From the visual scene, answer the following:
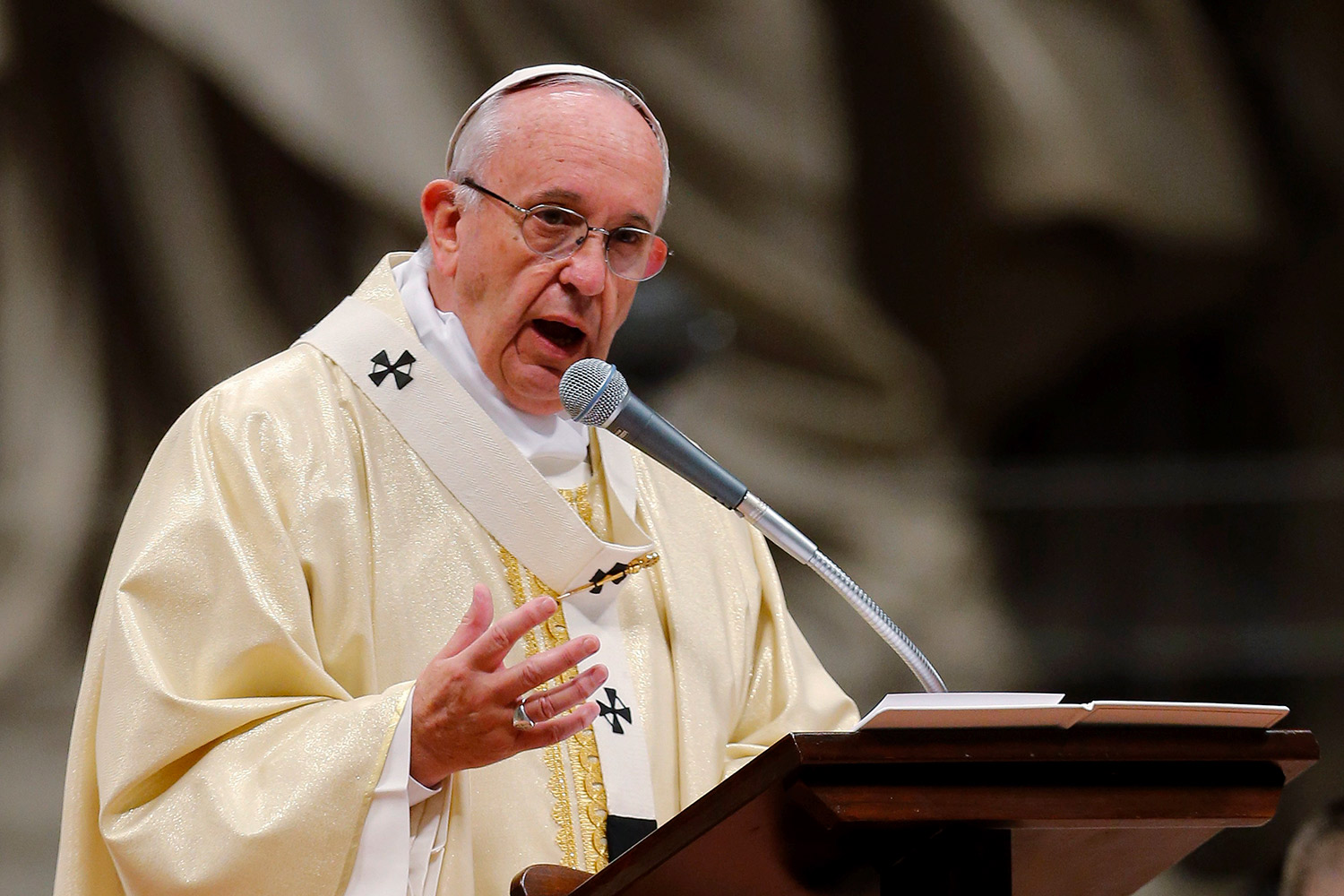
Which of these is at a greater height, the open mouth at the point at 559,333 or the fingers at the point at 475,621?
the open mouth at the point at 559,333

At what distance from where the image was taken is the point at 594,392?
6.70 ft

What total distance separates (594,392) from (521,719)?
1.62 feet

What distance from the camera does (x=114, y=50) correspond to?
165 inches

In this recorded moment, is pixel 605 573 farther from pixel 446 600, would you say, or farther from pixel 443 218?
pixel 443 218

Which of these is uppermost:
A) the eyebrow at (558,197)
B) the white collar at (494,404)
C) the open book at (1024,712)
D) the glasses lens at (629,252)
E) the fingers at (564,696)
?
the eyebrow at (558,197)

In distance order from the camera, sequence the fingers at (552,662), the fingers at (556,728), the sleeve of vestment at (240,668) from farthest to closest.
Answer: the sleeve of vestment at (240,668) → the fingers at (556,728) → the fingers at (552,662)

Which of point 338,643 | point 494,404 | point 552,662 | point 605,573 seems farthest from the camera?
point 494,404

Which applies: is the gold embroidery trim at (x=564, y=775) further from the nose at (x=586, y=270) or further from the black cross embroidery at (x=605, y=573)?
the nose at (x=586, y=270)

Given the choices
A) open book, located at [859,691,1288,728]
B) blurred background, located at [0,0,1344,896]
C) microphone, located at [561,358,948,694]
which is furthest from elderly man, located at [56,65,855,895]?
blurred background, located at [0,0,1344,896]

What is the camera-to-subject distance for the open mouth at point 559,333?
259cm

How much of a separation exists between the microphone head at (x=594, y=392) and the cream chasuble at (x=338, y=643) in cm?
42

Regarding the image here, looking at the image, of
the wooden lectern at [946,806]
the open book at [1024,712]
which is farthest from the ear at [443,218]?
the open book at [1024,712]

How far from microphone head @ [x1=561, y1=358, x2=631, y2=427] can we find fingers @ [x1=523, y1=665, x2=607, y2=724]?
41 centimetres

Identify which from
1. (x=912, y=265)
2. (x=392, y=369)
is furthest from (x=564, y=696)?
(x=912, y=265)
